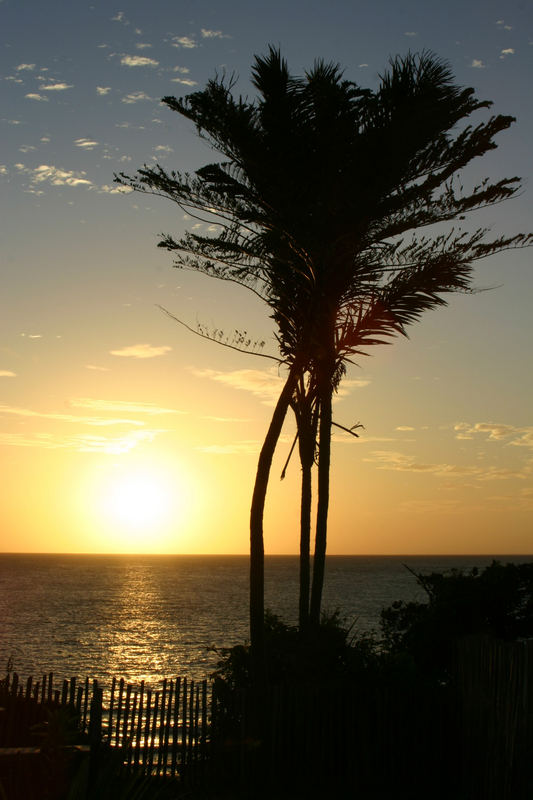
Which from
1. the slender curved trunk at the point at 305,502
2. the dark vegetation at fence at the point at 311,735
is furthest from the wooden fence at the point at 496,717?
the slender curved trunk at the point at 305,502

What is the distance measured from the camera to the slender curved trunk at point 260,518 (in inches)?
519

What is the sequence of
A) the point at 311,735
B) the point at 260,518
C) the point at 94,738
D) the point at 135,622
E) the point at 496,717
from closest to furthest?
the point at 94,738 → the point at 496,717 → the point at 311,735 → the point at 260,518 → the point at 135,622

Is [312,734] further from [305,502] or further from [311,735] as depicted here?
[305,502]

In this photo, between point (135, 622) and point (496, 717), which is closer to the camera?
point (496, 717)

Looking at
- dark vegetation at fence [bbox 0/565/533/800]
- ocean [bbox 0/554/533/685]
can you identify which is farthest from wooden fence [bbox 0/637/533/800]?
ocean [bbox 0/554/533/685]

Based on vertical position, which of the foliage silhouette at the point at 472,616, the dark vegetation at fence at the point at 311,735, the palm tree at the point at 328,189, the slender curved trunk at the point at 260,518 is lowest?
the dark vegetation at fence at the point at 311,735

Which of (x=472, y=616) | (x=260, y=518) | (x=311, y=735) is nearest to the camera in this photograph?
(x=311, y=735)

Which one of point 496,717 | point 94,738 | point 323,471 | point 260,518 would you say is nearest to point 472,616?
point 323,471

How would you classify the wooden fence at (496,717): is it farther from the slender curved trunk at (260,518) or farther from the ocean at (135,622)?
the ocean at (135,622)

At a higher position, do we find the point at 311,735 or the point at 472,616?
the point at 472,616

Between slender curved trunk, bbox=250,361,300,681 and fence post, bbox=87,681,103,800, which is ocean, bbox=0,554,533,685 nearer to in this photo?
slender curved trunk, bbox=250,361,300,681

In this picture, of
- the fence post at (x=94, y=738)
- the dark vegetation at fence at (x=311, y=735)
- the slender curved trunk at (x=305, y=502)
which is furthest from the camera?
the slender curved trunk at (x=305, y=502)

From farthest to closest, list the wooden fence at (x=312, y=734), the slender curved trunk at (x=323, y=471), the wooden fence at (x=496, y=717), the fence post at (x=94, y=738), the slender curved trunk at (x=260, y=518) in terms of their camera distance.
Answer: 1. the slender curved trunk at (x=323, y=471)
2. the slender curved trunk at (x=260, y=518)
3. the wooden fence at (x=312, y=734)
4. the wooden fence at (x=496, y=717)
5. the fence post at (x=94, y=738)

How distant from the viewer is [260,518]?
46.0 ft
